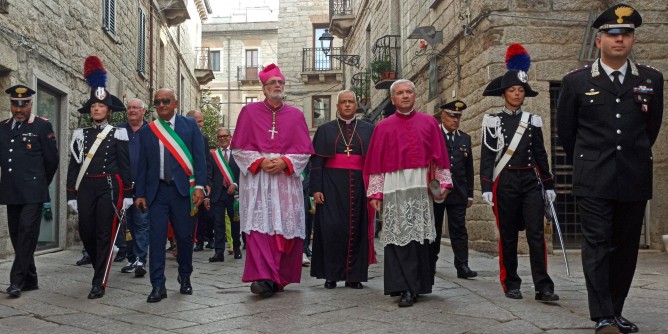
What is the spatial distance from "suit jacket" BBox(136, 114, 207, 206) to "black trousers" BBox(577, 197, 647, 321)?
3169 millimetres

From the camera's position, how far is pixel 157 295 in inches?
248

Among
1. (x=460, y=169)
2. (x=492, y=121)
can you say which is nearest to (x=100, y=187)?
(x=492, y=121)

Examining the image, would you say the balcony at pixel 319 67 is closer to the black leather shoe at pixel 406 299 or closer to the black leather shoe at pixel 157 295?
the black leather shoe at pixel 157 295

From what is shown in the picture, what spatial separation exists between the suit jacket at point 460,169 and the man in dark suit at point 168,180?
2.89 m

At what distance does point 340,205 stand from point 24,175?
2.80 meters

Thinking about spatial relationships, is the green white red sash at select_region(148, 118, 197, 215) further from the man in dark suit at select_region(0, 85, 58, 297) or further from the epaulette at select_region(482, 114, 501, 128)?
the epaulette at select_region(482, 114, 501, 128)

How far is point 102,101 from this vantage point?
23.8 ft

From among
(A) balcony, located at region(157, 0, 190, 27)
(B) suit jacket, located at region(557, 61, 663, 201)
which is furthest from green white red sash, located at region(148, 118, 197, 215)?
(A) balcony, located at region(157, 0, 190, 27)

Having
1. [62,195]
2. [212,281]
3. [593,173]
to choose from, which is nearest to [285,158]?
[212,281]

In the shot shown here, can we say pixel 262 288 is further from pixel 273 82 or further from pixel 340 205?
pixel 273 82

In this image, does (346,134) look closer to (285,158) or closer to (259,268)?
(285,158)

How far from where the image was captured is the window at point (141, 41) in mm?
18672

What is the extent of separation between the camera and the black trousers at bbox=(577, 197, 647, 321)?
15.1ft

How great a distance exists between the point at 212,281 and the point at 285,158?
168 cm
